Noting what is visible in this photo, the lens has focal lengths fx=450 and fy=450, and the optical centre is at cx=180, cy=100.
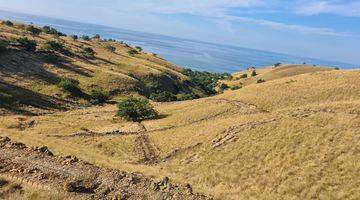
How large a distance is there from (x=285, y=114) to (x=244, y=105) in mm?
10871

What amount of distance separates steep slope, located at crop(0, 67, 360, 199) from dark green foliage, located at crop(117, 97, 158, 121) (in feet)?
5.06

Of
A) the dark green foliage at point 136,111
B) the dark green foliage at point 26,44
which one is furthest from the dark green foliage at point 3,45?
the dark green foliage at point 136,111

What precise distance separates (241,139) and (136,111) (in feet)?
70.0

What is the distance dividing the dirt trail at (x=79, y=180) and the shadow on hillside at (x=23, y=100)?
122 ft

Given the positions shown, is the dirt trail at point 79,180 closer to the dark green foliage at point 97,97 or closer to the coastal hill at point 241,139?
the coastal hill at point 241,139

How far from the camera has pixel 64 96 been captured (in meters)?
71.7

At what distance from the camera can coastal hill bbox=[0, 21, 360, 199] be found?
2866cm

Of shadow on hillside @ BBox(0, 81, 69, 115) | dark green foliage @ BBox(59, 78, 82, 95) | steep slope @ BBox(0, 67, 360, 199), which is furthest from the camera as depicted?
dark green foliage @ BBox(59, 78, 82, 95)

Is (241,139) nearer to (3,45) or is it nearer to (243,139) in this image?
(243,139)

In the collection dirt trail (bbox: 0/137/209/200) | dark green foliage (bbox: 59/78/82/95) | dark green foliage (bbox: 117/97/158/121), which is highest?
dirt trail (bbox: 0/137/209/200)

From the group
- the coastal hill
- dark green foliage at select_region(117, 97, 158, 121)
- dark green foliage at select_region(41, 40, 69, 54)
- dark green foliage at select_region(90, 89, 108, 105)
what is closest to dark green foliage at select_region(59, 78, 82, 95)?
dark green foliage at select_region(90, 89, 108, 105)

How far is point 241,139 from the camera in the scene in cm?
3806

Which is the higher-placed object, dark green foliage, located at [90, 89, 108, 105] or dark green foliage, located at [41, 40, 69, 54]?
dark green foliage, located at [41, 40, 69, 54]

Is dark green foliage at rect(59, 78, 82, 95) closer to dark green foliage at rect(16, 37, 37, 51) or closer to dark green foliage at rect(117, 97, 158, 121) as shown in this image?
dark green foliage at rect(16, 37, 37, 51)
